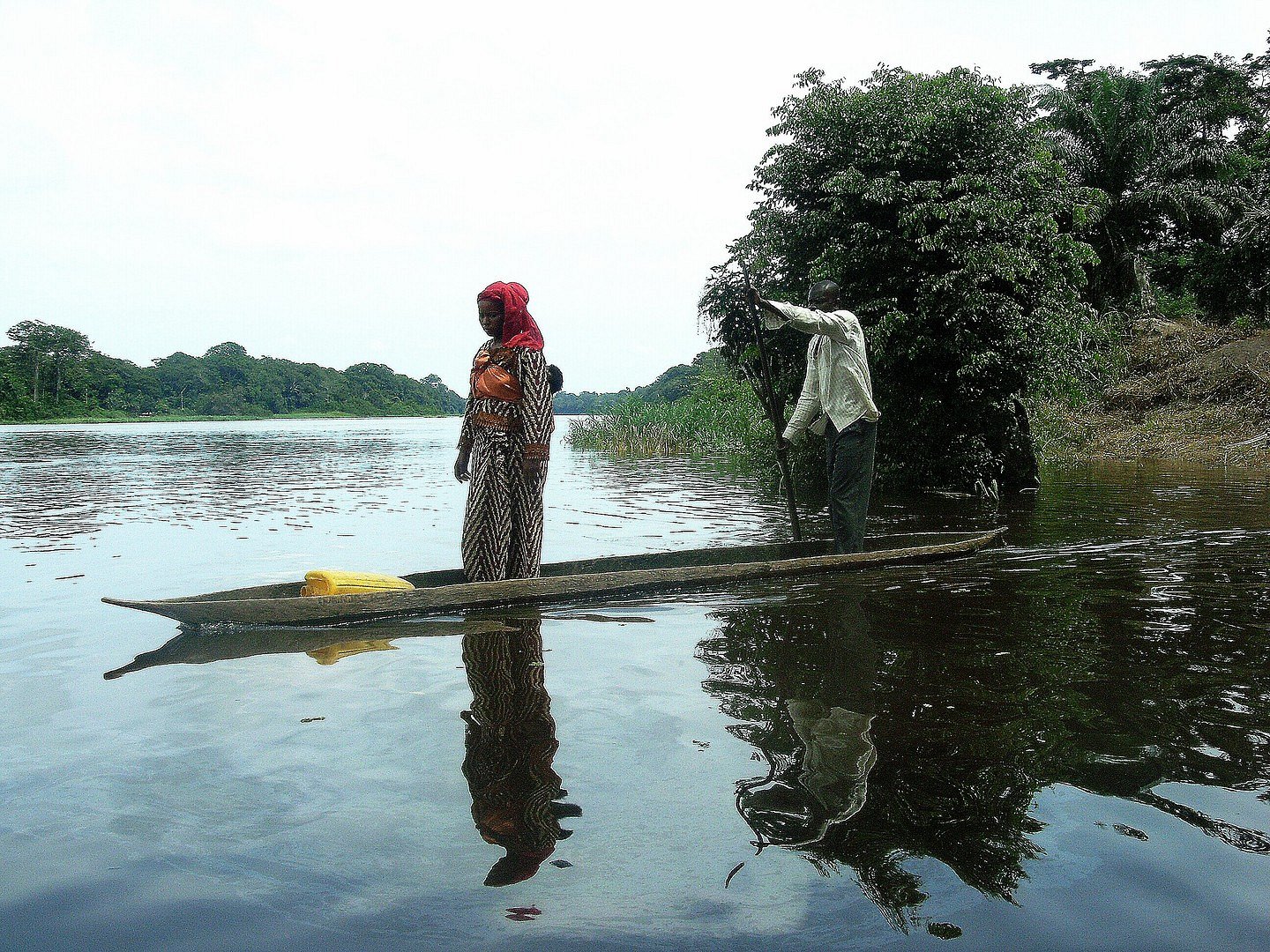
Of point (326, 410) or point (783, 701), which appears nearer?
point (783, 701)

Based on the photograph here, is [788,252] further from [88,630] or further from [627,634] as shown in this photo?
[88,630]

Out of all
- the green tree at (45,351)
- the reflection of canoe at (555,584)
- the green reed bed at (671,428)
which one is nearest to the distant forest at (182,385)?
the green tree at (45,351)

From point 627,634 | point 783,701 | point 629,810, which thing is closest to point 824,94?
point 627,634

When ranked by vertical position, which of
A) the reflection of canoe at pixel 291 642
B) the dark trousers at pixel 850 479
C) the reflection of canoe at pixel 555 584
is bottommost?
the reflection of canoe at pixel 291 642

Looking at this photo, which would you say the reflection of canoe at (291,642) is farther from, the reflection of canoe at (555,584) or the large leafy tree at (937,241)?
the large leafy tree at (937,241)

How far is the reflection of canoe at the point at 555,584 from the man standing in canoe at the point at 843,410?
0.41 m

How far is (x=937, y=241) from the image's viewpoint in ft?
38.9

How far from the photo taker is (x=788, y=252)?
1334 cm

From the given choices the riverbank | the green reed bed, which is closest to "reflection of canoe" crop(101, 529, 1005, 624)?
the riverbank

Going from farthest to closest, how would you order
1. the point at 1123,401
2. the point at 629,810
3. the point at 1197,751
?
the point at 1123,401 → the point at 1197,751 → the point at 629,810

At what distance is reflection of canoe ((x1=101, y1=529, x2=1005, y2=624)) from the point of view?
532 centimetres

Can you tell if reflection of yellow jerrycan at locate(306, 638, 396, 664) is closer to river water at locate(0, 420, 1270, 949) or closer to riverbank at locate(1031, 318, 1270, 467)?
river water at locate(0, 420, 1270, 949)

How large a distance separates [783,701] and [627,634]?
5.00ft

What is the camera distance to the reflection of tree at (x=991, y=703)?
2.71 m
